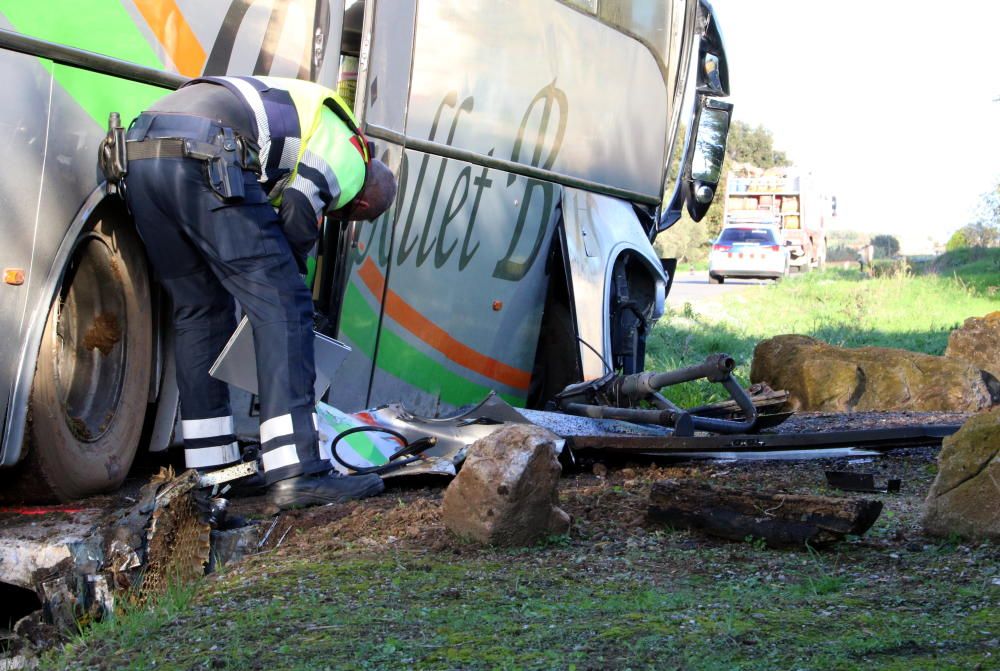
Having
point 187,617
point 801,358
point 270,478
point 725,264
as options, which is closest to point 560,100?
point 801,358

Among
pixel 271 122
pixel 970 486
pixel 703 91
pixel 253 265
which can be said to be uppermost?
pixel 703 91

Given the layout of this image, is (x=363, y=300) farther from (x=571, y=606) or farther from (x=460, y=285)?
(x=571, y=606)

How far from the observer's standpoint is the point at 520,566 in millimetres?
3307

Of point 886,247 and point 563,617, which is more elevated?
point 886,247

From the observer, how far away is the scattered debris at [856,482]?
4.40m

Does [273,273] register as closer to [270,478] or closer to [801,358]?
[270,478]

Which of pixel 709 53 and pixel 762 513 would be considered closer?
pixel 762 513

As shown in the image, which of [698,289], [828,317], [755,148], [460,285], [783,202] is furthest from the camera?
[755,148]

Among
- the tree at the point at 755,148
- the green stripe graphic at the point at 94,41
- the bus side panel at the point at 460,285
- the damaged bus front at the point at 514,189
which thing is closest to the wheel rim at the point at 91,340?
the green stripe graphic at the point at 94,41

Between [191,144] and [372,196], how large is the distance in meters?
0.80

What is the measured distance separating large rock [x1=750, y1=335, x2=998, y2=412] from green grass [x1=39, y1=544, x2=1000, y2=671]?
470cm

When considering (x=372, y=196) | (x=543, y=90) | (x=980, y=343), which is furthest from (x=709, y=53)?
(x=372, y=196)

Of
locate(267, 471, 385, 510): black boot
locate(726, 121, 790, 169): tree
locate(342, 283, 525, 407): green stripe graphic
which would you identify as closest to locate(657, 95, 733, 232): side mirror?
locate(342, 283, 525, 407): green stripe graphic

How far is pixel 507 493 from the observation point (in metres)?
3.45
